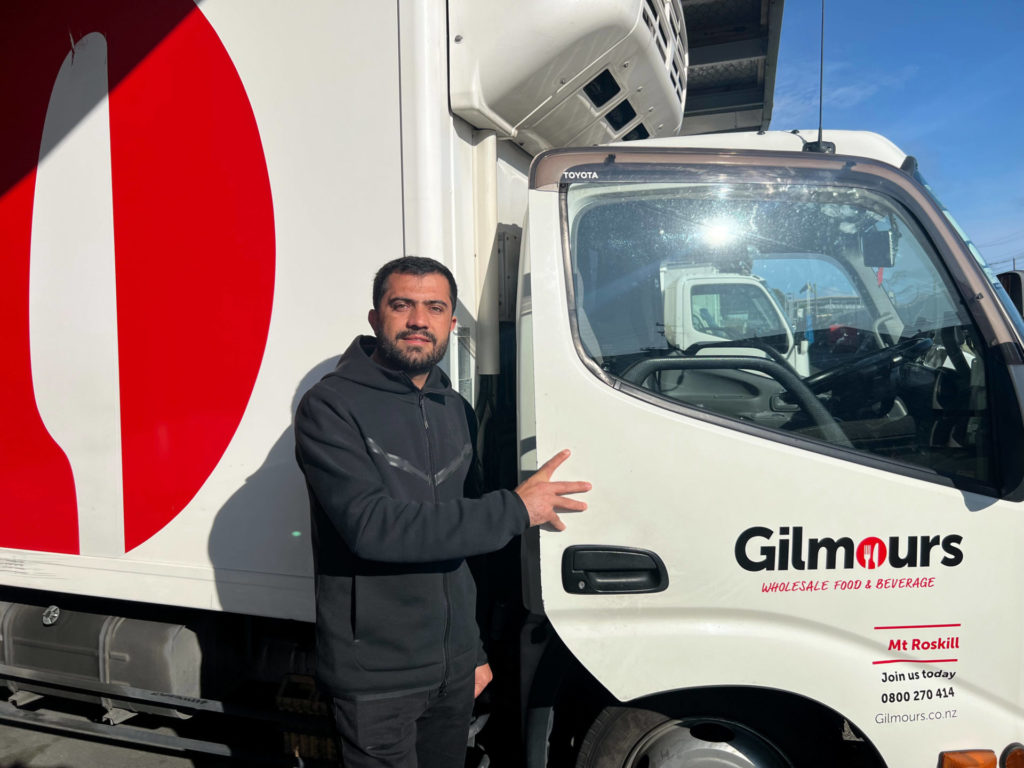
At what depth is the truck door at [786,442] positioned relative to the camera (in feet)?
5.76

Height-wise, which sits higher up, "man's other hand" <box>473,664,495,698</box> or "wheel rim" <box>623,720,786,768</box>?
"man's other hand" <box>473,664,495,698</box>

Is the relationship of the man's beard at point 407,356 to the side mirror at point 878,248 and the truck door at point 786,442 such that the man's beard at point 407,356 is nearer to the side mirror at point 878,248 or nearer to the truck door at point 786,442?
the truck door at point 786,442

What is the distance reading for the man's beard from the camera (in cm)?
179

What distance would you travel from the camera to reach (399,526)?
1.58m

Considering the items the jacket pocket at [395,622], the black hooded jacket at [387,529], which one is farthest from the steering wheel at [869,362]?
the jacket pocket at [395,622]

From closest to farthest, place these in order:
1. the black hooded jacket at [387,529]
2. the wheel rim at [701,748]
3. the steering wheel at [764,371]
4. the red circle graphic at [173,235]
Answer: the black hooded jacket at [387,529], the steering wheel at [764,371], the wheel rim at [701,748], the red circle graphic at [173,235]

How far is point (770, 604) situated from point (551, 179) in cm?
127

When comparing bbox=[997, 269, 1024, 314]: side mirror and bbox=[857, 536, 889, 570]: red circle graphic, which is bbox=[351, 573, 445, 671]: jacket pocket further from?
bbox=[997, 269, 1024, 314]: side mirror

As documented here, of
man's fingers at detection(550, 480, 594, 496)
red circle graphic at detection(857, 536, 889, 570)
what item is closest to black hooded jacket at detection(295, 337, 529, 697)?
man's fingers at detection(550, 480, 594, 496)

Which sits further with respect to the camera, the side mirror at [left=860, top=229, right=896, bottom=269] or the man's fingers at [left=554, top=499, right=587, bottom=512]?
the side mirror at [left=860, top=229, right=896, bottom=269]

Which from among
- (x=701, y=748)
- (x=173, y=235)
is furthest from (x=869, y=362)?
(x=173, y=235)

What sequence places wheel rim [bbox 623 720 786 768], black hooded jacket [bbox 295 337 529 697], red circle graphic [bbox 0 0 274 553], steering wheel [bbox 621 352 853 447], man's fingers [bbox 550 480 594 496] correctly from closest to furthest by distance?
1. black hooded jacket [bbox 295 337 529 697]
2. man's fingers [bbox 550 480 594 496]
3. steering wheel [bbox 621 352 853 447]
4. wheel rim [bbox 623 720 786 768]
5. red circle graphic [bbox 0 0 274 553]

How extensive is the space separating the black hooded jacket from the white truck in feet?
0.81

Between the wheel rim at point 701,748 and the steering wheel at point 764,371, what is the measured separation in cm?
89
